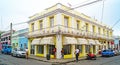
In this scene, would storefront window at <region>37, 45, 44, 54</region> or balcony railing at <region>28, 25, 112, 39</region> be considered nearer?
balcony railing at <region>28, 25, 112, 39</region>

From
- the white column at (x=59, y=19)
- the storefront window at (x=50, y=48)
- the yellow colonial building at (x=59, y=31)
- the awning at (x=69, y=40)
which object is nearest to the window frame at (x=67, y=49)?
the yellow colonial building at (x=59, y=31)

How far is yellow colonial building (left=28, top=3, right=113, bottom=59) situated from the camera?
25.6 metres

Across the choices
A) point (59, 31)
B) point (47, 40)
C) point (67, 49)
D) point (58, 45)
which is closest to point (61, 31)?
point (59, 31)

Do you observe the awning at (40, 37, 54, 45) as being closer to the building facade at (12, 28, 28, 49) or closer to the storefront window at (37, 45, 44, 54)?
the storefront window at (37, 45, 44, 54)

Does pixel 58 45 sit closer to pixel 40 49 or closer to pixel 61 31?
pixel 61 31

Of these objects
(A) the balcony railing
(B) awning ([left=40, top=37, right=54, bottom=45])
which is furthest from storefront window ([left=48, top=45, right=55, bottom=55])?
(A) the balcony railing

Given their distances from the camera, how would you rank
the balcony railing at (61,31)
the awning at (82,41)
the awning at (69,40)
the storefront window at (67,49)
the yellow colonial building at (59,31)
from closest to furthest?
the balcony railing at (61,31) → the awning at (69,40) → the yellow colonial building at (59,31) → the storefront window at (67,49) → the awning at (82,41)

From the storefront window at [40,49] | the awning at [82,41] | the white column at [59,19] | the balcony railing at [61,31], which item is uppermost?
the white column at [59,19]

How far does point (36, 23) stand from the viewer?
31.1 meters

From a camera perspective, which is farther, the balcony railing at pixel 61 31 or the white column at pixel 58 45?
the balcony railing at pixel 61 31

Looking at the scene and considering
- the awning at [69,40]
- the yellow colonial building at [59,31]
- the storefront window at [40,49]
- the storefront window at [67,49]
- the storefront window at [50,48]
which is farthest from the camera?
the storefront window at [40,49]

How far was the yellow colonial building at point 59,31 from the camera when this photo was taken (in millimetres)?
25641

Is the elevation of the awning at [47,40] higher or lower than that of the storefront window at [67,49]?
higher

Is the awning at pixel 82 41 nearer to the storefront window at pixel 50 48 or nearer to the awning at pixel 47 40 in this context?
the storefront window at pixel 50 48
